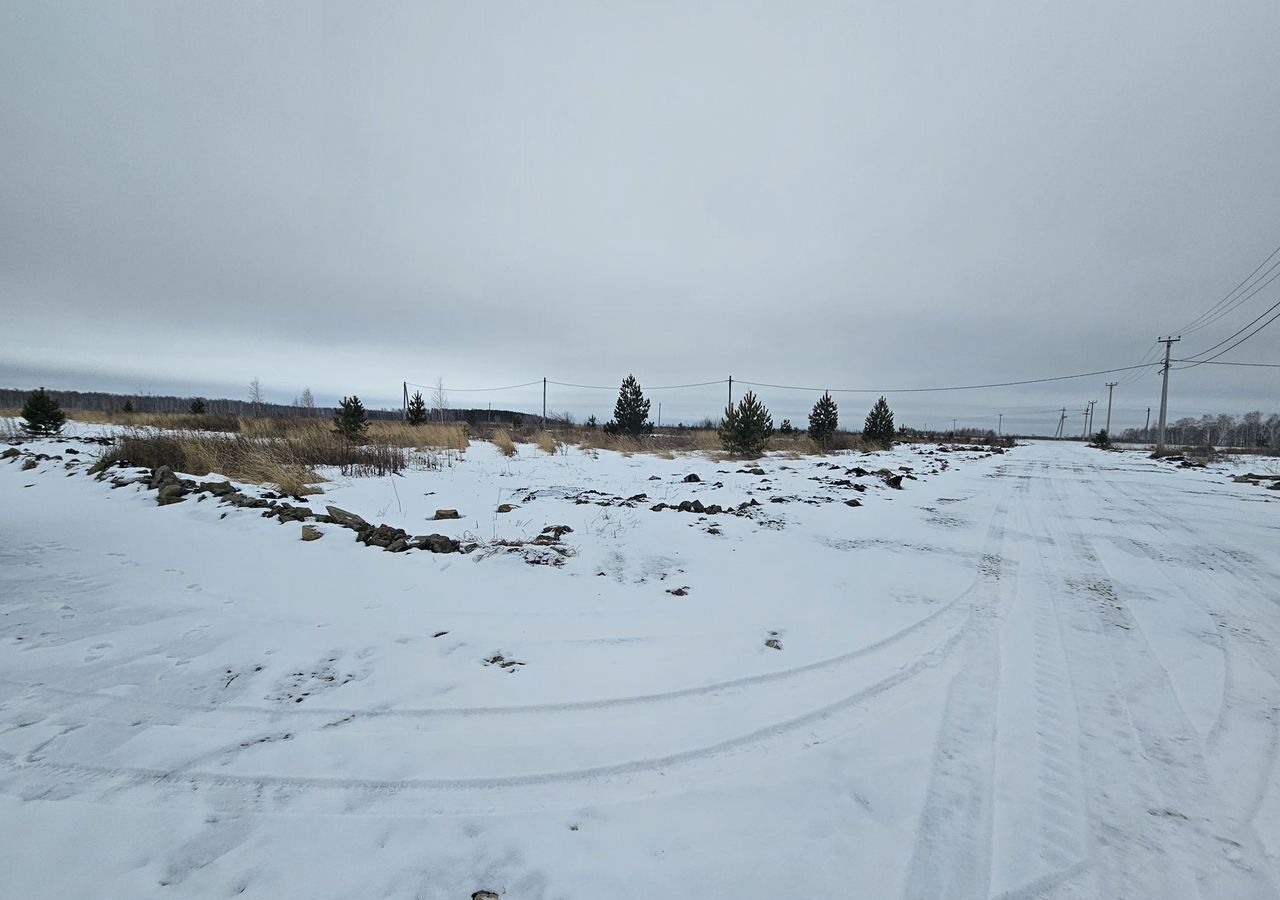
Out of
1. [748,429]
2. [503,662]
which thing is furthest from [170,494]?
[748,429]

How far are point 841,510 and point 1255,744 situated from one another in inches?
207

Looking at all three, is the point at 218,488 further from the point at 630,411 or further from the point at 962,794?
the point at 630,411

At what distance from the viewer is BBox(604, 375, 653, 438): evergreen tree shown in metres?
20.3

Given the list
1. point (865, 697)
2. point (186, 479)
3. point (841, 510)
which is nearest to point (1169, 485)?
point (841, 510)

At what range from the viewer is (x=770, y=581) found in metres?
4.19

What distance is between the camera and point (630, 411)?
20.6 m

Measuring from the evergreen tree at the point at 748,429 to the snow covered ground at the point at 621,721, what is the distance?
37.2 feet

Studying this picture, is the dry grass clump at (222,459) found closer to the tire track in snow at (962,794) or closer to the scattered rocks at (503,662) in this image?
the scattered rocks at (503,662)

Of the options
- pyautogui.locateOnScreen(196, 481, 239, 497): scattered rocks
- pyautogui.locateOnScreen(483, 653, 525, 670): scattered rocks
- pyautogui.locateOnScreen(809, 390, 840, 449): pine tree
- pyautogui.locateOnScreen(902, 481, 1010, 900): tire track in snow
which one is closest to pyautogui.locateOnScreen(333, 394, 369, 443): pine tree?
pyautogui.locateOnScreen(196, 481, 239, 497): scattered rocks

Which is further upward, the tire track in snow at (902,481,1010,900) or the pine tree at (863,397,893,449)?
the pine tree at (863,397,893,449)

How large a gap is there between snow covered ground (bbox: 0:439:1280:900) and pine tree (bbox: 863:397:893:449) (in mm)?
21678

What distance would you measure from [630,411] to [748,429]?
630 cm

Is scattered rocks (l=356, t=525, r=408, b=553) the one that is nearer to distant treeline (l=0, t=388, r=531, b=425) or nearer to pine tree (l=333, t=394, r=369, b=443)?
pine tree (l=333, t=394, r=369, b=443)

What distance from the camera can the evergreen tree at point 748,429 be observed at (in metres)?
16.1
